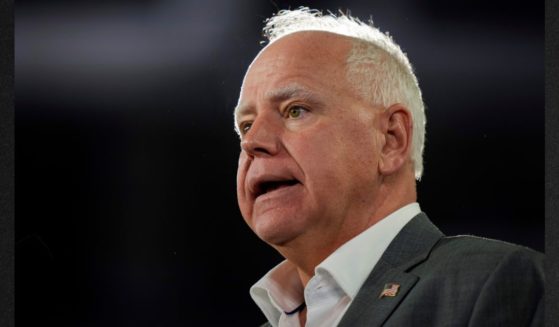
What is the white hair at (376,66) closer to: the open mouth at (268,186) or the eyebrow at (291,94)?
the eyebrow at (291,94)

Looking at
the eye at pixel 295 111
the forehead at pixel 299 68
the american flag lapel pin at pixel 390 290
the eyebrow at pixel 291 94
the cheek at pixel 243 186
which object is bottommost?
the american flag lapel pin at pixel 390 290

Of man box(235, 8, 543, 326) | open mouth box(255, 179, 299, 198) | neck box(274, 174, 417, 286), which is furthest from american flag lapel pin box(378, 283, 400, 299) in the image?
open mouth box(255, 179, 299, 198)

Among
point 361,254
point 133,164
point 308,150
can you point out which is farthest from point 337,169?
point 133,164

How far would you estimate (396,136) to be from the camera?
182 cm

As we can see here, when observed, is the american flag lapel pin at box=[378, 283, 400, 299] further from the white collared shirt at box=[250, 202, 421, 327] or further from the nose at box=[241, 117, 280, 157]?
the nose at box=[241, 117, 280, 157]

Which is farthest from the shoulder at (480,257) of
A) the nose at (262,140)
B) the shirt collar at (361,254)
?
the nose at (262,140)

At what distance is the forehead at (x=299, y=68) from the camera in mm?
1774

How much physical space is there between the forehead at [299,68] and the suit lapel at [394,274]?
1.07ft

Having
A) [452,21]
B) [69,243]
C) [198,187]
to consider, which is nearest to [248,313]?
[198,187]

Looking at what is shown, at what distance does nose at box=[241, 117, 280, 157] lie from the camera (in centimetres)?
174

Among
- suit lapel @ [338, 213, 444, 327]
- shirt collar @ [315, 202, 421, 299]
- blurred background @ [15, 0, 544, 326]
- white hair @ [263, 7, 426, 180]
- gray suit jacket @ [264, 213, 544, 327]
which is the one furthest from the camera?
blurred background @ [15, 0, 544, 326]

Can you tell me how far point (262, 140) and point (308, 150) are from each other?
0.30ft

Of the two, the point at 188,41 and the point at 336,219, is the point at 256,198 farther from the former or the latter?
the point at 188,41

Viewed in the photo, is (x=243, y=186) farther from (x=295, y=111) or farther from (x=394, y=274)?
(x=394, y=274)
